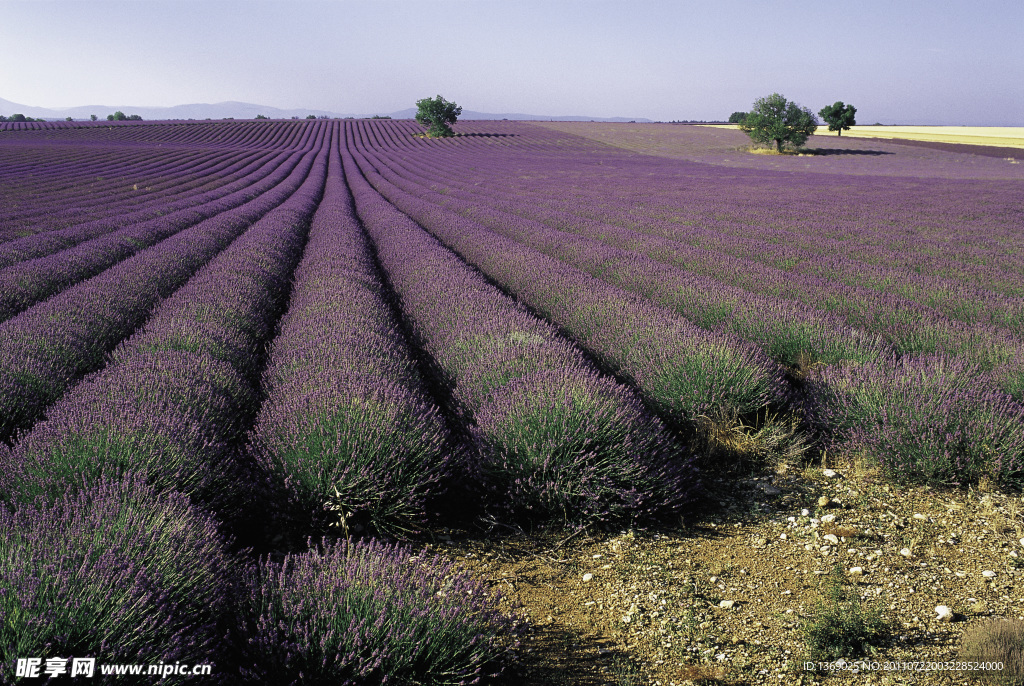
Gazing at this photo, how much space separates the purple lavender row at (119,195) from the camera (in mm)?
10383

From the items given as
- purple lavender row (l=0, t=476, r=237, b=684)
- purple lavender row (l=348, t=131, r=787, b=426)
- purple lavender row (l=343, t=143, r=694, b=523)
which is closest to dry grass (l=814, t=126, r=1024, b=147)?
purple lavender row (l=348, t=131, r=787, b=426)

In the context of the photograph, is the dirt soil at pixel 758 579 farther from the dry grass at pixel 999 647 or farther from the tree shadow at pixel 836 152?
the tree shadow at pixel 836 152

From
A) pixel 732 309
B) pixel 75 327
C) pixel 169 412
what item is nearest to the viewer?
pixel 169 412

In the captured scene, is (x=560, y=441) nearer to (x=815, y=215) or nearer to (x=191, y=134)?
(x=815, y=215)

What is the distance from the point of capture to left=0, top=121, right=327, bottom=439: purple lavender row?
3.28 meters

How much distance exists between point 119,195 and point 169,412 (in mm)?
15991

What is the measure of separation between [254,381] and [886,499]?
3916mm

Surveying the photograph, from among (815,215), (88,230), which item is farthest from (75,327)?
(815,215)

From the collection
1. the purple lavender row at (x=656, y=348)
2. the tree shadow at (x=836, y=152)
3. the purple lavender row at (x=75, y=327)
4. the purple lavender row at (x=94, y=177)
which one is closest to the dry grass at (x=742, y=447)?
the purple lavender row at (x=656, y=348)

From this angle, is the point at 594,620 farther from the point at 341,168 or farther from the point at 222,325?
the point at 341,168

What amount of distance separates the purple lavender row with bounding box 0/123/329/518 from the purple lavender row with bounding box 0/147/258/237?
717 cm

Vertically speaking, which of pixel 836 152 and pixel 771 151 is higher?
pixel 771 151

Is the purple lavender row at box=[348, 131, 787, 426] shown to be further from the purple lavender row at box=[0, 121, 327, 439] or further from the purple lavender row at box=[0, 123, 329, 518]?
the purple lavender row at box=[0, 121, 327, 439]

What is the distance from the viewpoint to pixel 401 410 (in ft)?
8.97
